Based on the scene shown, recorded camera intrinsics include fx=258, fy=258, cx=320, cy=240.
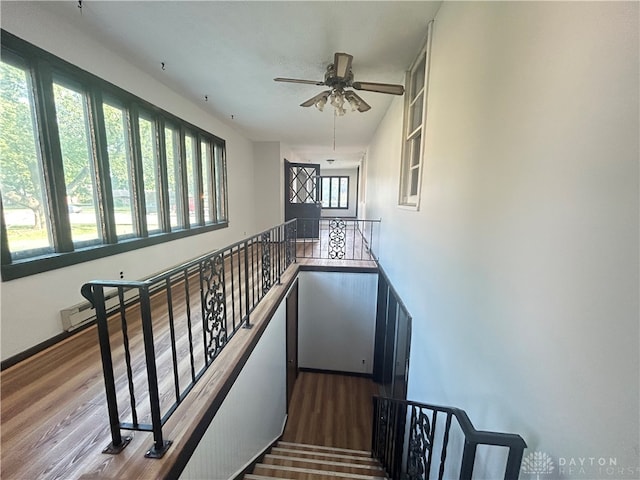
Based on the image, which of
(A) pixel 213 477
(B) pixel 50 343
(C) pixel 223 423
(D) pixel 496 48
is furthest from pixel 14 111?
(D) pixel 496 48

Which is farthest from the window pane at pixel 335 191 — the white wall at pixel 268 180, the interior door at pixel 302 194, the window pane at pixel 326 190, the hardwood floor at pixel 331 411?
the hardwood floor at pixel 331 411

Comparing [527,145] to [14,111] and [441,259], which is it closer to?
[441,259]

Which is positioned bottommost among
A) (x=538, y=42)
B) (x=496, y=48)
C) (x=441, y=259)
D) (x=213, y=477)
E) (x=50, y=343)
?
(x=213, y=477)

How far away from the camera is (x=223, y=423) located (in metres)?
1.88

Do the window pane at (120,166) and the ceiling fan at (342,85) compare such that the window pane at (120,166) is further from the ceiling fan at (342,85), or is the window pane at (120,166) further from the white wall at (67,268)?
the ceiling fan at (342,85)

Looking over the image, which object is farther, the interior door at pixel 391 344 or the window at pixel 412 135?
the interior door at pixel 391 344

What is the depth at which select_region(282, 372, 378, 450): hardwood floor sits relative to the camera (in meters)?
3.95

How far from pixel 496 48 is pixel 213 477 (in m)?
3.02

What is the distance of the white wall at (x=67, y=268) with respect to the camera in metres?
1.95

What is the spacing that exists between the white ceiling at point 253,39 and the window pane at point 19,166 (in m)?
0.76

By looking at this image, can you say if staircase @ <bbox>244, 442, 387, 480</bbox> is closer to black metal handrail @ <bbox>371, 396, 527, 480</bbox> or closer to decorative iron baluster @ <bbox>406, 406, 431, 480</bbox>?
black metal handrail @ <bbox>371, 396, 527, 480</bbox>

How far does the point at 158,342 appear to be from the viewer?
2299 millimetres

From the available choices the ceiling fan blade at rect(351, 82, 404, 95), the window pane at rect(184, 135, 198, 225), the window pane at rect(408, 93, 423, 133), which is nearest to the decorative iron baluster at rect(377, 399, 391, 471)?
the window pane at rect(408, 93, 423, 133)

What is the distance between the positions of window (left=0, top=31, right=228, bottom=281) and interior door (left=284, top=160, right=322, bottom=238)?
3804 mm
